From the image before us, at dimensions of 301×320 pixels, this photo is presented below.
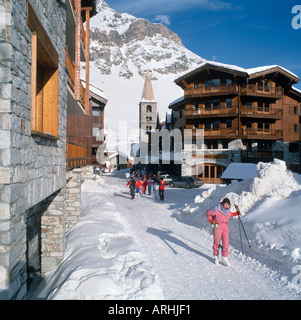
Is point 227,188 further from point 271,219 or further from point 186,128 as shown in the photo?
point 186,128

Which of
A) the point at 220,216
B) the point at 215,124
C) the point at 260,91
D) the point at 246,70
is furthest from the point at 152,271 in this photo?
the point at 260,91

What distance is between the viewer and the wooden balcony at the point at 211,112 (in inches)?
1125

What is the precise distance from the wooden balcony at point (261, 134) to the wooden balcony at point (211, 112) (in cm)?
246

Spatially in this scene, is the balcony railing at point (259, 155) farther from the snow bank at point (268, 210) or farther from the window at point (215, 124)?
the snow bank at point (268, 210)

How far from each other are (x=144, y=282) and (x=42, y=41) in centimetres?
482

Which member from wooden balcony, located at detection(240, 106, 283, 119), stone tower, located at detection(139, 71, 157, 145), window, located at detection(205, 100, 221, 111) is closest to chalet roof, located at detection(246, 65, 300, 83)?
wooden balcony, located at detection(240, 106, 283, 119)

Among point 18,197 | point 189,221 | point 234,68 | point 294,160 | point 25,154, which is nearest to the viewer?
point 18,197

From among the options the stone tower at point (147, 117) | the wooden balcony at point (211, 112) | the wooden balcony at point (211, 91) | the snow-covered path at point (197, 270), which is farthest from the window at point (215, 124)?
the stone tower at point (147, 117)

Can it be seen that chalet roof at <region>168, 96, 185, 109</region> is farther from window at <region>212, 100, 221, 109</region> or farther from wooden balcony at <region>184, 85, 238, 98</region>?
window at <region>212, 100, 221, 109</region>

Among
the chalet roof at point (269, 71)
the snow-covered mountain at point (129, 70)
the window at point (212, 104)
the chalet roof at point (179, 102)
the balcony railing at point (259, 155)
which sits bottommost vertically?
the balcony railing at point (259, 155)

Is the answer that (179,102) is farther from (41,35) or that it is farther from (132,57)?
(132,57)
